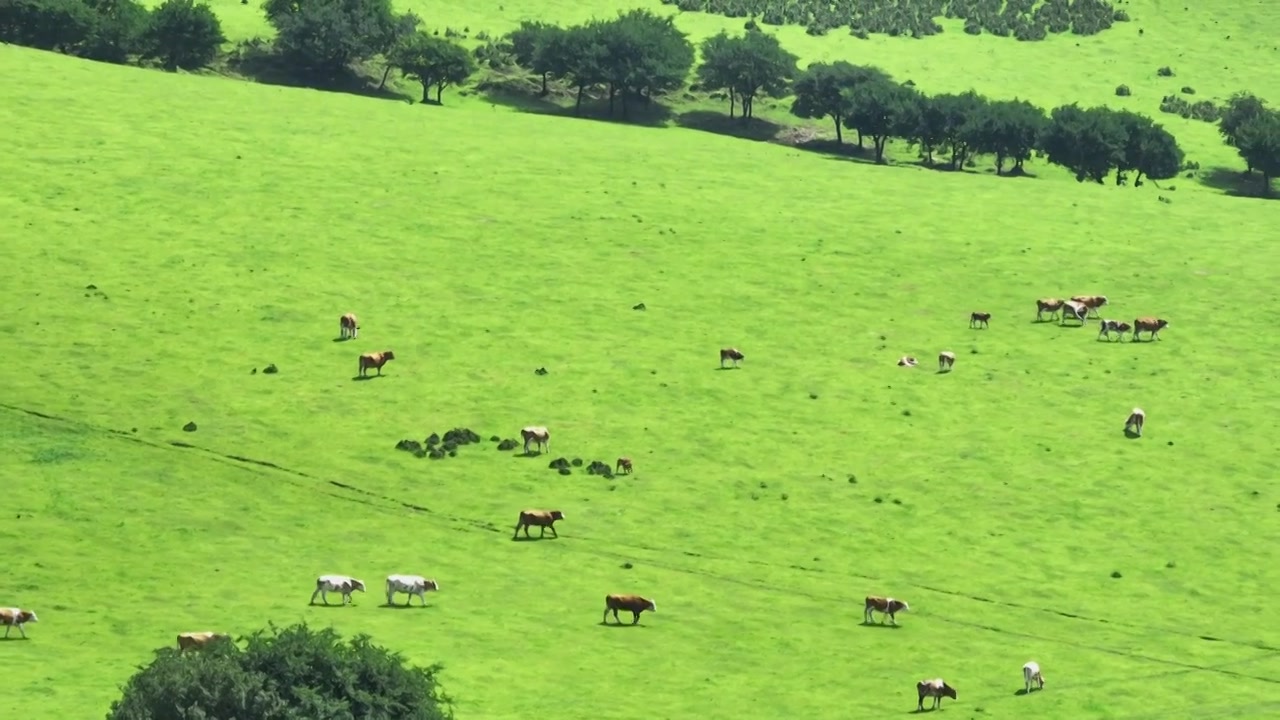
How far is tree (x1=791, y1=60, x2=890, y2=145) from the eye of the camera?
12700cm

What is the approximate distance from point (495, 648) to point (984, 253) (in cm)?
4970

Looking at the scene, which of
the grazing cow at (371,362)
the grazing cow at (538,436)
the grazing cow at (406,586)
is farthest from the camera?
the grazing cow at (371,362)

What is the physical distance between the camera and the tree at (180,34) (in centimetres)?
11762

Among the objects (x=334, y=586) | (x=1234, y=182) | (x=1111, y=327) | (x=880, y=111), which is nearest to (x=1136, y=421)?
(x=1111, y=327)

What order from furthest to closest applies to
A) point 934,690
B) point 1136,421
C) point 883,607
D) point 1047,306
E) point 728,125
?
point 728,125 < point 1047,306 < point 1136,421 < point 883,607 < point 934,690

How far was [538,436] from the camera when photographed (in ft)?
222

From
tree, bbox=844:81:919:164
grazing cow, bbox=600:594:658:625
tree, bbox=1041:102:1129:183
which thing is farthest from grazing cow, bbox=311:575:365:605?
tree, bbox=1041:102:1129:183

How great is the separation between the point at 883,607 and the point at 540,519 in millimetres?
10897

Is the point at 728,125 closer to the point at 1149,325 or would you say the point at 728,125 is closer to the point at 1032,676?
the point at 1149,325

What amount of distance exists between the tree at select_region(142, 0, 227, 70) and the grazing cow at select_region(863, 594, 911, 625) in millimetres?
73964

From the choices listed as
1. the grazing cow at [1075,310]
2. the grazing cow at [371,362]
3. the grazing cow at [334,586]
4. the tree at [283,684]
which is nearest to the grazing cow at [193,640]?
the grazing cow at [334,586]

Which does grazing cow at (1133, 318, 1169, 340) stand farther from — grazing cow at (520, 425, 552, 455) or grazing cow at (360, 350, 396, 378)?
grazing cow at (360, 350, 396, 378)

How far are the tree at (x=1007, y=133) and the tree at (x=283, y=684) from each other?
8394 centimetres

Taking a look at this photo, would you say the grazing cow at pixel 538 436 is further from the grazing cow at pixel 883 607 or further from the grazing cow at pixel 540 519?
the grazing cow at pixel 883 607
